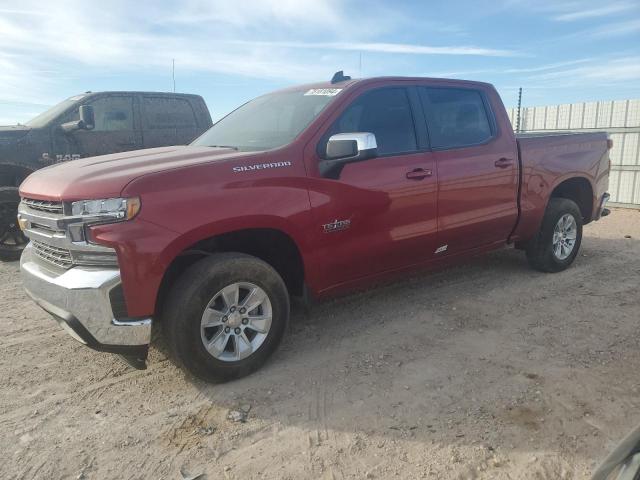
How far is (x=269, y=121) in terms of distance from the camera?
398 cm

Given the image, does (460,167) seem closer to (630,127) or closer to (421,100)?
(421,100)

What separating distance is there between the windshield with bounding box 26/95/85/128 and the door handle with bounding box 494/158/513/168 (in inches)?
230

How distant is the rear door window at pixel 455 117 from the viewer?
4.20 meters

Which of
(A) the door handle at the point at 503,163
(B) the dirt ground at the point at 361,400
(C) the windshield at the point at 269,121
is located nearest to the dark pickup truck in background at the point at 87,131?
(B) the dirt ground at the point at 361,400

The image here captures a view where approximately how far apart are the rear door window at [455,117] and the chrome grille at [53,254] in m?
2.82

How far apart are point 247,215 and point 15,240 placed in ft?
16.1

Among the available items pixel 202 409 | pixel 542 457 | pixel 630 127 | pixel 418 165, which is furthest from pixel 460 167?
pixel 630 127

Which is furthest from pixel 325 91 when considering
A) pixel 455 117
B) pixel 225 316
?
pixel 225 316

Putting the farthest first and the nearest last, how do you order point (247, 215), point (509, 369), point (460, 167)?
1. point (460, 167)
2. point (509, 369)
3. point (247, 215)

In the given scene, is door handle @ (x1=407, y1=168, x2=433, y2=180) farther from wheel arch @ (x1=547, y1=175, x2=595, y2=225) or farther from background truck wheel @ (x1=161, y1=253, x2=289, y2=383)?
wheel arch @ (x1=547, y1=175, x2=595, y2=225)

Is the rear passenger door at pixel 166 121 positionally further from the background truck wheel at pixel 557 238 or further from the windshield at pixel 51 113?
the background truck wheel at pixel 557 238

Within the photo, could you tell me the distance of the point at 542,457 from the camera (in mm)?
2453

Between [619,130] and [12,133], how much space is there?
10.7m

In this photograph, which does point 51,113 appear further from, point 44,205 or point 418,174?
point 418,174
